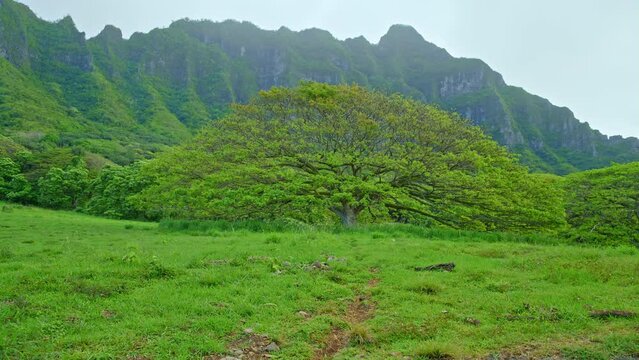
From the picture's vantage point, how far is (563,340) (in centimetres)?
724

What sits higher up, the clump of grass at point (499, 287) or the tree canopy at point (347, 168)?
the tree canopy at point (347, 168)

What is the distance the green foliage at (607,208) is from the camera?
30553 millimetres

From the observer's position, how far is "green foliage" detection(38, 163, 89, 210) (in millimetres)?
60781

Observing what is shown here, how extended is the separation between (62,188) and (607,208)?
211 ft

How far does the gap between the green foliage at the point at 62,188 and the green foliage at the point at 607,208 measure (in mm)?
60757

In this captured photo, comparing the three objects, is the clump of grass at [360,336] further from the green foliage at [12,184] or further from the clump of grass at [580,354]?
the green foliage at [12,184]

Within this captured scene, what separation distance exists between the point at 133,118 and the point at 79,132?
37.0 m

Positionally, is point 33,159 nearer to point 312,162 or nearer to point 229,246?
point 312,162

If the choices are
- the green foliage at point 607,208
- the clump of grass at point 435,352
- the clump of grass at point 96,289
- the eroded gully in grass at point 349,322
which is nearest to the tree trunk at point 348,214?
the eroded gully in grass at point 349,322

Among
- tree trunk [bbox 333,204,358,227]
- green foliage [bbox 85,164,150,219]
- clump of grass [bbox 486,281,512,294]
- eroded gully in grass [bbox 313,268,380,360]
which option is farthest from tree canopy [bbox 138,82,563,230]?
green foliage [bbox 85,164,150,219]

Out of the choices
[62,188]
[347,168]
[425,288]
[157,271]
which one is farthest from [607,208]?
[62,188]

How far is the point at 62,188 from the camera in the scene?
61.8m

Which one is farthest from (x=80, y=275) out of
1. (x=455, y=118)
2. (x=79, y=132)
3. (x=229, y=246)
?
(x=79, y=132)

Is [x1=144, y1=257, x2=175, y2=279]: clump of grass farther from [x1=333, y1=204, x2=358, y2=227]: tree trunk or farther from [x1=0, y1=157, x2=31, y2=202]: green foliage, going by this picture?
[x1=0, y1=157, x2=31, y2=202]: green foliage
